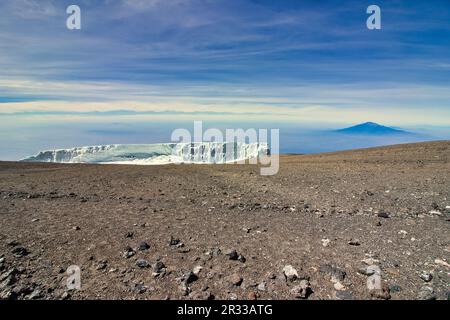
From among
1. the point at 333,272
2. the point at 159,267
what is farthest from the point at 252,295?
the point at 159,267

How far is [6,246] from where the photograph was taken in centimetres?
659

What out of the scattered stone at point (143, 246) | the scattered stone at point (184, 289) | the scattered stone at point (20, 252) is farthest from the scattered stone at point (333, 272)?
the scattered stone at point (20, 252)

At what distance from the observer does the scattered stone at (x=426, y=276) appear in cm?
533

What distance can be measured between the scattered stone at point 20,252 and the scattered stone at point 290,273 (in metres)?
4.88

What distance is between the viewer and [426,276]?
539cm

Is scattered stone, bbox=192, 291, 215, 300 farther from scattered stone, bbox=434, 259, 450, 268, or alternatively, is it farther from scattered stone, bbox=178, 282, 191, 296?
scattered stone, bbox=434, 259, 450, 268

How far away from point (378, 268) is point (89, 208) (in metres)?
7.78

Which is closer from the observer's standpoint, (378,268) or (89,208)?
(378,268)

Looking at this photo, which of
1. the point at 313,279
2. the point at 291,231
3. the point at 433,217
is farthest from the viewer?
the point at 433,217

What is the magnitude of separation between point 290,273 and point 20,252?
5081 mm

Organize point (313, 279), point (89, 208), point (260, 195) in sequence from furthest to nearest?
point (260, 195), point (89, 208), point (313, 279)
